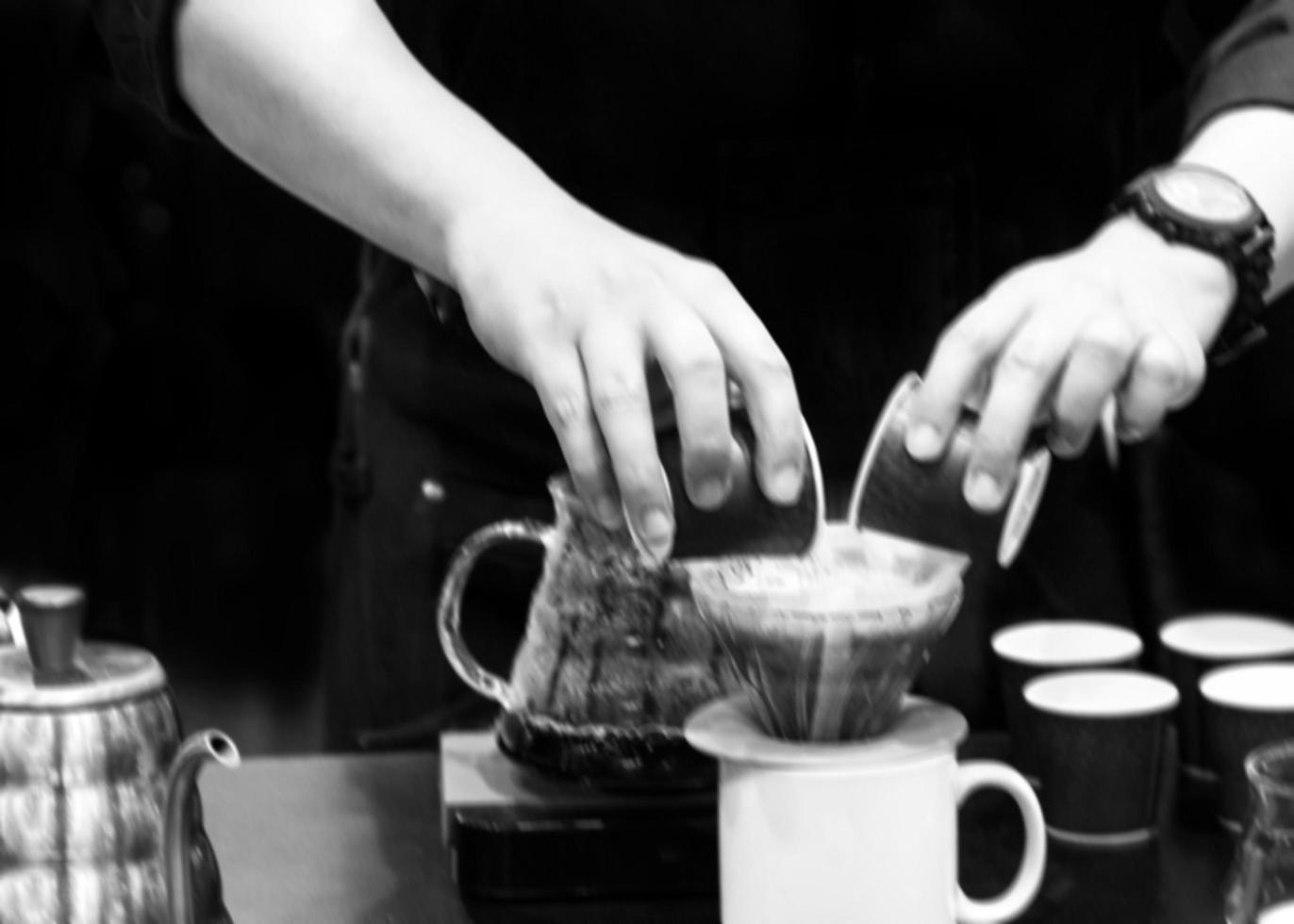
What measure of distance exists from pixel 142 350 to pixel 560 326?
1627mm

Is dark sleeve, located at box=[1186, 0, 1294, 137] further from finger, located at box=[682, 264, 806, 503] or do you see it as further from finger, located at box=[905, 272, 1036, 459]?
finger, located at box=[682, 264, 806, 503]

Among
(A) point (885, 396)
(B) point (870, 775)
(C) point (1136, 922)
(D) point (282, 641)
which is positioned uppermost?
(A) point (885, 396)

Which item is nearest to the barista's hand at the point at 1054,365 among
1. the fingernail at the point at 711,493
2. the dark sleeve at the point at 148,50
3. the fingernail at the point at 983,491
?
the fingernail at the point at 983,491

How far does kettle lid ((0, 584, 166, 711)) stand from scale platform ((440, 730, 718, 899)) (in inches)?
8.9

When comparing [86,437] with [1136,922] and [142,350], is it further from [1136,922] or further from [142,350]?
[1136,922]

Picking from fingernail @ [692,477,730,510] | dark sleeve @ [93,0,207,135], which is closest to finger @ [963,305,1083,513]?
fingernail @ [692,477,730,510]

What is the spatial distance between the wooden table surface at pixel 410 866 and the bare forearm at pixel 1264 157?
1.29ft

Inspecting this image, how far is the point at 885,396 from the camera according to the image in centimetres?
150

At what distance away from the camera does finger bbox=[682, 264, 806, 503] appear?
37.7 inches

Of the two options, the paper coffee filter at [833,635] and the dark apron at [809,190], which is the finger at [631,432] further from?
the dark apron at [809,190]

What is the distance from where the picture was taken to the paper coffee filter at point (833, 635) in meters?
0.92

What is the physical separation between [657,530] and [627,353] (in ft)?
0.30

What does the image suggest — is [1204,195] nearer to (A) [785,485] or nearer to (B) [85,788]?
(A) [785,485]

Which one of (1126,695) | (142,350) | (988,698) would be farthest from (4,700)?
(142,350)
